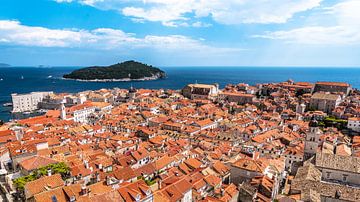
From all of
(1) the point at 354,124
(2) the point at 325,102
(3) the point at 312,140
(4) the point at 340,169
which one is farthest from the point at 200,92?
(4) the point at 340,169

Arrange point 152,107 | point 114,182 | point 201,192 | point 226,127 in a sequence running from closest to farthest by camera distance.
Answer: point 114,182 → point 201,192 → point 226,127 → point 152,107

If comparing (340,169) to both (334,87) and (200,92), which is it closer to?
(334,87)

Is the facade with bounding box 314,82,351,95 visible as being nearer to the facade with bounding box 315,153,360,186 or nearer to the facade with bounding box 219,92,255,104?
the facade with bounding box 219,92,255,104

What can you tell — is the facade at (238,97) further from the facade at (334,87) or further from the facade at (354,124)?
the facade at (354,124)

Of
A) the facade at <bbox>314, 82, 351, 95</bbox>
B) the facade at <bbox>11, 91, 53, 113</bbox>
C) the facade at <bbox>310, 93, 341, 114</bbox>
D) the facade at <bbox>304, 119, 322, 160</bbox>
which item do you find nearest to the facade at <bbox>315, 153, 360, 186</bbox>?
the facade at <bbox>304, 119, 322, 160</bbox>

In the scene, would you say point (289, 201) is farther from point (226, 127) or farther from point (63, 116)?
point (63, 116)

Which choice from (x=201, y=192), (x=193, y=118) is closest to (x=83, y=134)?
(x=193, y=118)
